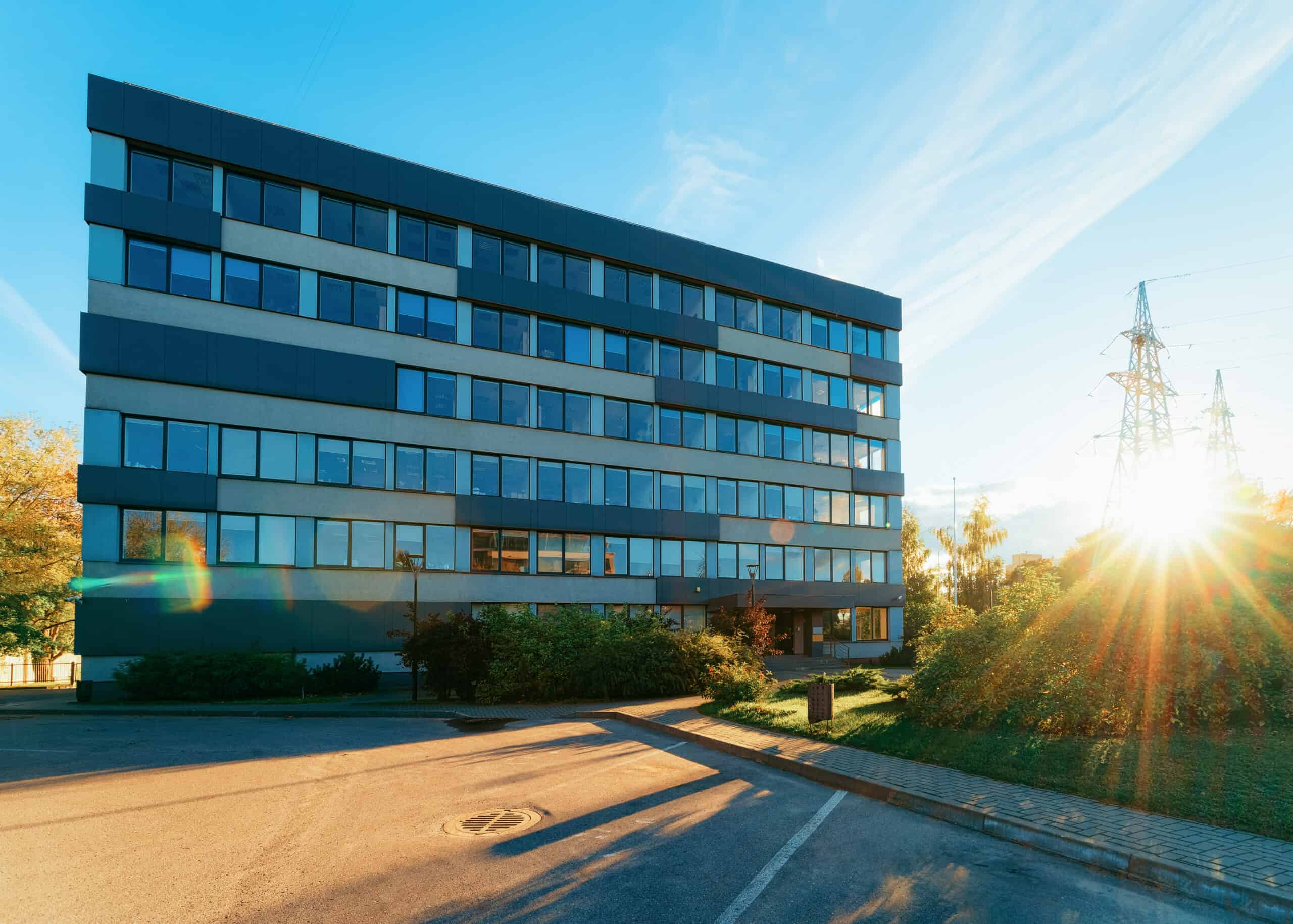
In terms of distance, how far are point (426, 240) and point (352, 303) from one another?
402 centimetres

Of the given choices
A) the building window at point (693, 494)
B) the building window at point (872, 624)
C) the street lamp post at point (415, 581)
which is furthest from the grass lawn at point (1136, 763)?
the building window at point (872, 624)

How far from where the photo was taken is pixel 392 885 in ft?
20.9

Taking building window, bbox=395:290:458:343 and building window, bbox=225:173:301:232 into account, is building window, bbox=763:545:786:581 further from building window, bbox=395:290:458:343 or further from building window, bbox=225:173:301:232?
building window, bbox=225:173:301:232

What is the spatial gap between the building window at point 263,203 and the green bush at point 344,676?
1561cm

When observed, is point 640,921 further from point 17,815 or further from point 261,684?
point 261,684

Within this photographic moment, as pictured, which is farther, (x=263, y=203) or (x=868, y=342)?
(x=868, y=342)

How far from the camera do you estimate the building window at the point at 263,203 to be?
90.5 ft

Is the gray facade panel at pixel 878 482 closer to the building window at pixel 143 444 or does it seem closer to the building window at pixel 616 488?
the building window at pixel 616 488

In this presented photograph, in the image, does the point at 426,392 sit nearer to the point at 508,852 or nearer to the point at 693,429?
the point at 693,429

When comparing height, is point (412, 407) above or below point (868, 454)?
above

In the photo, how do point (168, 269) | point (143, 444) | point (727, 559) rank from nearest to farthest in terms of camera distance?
point (143, 444), point (168, 269), point (727, 559)

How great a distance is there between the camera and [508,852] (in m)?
7.23

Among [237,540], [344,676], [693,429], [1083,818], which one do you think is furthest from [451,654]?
[693,429]

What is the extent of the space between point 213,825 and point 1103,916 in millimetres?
8396
